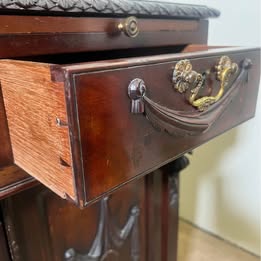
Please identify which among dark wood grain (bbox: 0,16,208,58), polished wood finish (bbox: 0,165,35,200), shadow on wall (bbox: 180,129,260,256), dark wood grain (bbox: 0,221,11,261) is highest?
dark wood grain (bbox: 0,16,208,58)

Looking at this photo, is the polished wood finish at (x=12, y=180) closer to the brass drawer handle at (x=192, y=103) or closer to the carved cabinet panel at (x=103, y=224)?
the carved cabinet panel at (x=103, y=224)

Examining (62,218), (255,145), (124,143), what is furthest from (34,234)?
(255,145)

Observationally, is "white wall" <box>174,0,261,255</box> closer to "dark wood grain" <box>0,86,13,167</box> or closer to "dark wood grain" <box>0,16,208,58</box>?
"dark wood grain" <box>0,16,208,58</box>

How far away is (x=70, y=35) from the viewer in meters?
0.39

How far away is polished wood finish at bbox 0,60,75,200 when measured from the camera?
0.29 meters

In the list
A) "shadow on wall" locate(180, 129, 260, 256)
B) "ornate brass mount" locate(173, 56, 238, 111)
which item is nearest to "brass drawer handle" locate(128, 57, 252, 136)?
"ornate brass mount" locate(173, 56, 238, 111)

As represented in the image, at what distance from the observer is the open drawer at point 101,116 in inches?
11.0

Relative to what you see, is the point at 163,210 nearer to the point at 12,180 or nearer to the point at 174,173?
the point at 174,173

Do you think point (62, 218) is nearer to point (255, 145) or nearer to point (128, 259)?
point (128, 259)

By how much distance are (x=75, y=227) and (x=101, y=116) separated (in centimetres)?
32

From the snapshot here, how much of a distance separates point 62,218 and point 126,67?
0.32m

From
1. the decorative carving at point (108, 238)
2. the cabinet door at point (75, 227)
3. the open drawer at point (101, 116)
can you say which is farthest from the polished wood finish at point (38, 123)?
the decorative carving at point (108, 238)

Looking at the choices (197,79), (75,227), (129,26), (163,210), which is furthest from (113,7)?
(163,210)

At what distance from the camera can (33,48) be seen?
1.19 feet
